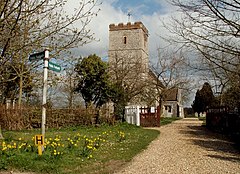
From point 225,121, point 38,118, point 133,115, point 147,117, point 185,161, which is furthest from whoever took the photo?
point 133,115

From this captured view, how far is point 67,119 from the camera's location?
2073 cm

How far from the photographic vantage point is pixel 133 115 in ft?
74.9

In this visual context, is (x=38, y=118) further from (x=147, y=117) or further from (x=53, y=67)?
(x=53, y=67)

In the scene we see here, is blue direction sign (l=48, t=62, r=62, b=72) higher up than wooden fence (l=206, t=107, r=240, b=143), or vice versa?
blue direction sign (l=48, t=62, r=62, b=72)

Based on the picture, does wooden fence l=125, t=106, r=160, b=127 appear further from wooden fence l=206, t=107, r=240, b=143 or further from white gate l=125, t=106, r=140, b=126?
wooden fence l=206, t=107, r=240, b=143

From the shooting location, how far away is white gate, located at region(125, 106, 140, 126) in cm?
2228

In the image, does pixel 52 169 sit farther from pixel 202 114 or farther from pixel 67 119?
pixel 202 114

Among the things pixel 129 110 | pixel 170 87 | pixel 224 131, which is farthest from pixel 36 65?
pixel 170 87

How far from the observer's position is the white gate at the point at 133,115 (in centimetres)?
2228

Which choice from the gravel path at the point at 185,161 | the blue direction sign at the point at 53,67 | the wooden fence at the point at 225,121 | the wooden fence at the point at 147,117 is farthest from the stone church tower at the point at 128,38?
the blue direction sign at the point at 53,67

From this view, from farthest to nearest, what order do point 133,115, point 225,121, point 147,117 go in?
point 133,115
point 147,117
point 225,121

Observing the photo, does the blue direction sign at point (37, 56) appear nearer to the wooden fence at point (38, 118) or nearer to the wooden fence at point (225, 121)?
the wooden fence at point (225, 121)

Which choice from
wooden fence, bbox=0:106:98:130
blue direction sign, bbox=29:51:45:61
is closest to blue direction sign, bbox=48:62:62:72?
blue direction sign, bbox=29:51:45:61

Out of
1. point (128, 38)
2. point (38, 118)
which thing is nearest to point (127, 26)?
point (128, 38)
